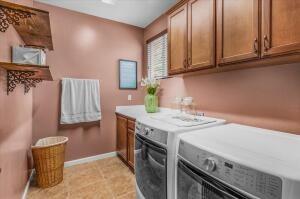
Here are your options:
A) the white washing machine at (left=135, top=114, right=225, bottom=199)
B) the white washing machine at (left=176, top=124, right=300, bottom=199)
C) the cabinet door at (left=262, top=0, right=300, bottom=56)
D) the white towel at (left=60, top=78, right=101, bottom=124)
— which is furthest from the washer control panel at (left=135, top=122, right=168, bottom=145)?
the white towel at (left=60, top=78, right=101, bottom=124)

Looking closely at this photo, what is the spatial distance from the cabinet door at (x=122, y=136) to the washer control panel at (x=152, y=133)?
0.96 m

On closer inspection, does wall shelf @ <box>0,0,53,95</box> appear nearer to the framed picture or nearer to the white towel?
the white towel

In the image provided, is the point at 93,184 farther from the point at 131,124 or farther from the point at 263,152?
the point at 263,152

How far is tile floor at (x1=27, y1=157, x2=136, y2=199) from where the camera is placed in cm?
182

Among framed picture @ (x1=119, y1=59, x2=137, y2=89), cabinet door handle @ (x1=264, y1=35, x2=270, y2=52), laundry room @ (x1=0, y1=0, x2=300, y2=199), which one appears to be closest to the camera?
laundry room @ (x1=0, y1=0, x2=300, y2=199)

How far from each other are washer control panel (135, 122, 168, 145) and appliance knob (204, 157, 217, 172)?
1.30ft

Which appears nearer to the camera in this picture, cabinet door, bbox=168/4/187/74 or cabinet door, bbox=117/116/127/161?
cabinet door, bbox=168/4/187/74

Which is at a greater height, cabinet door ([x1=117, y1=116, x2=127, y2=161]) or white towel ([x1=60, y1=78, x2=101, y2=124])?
white towel ([x1=60, y1=78, x2=101, y2=124])

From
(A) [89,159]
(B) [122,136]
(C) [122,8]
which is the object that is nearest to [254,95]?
(B) [122,136]

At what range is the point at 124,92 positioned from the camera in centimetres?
299

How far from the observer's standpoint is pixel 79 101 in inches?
99.2

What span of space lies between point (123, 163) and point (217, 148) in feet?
7.07

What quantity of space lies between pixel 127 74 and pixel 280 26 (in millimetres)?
2397

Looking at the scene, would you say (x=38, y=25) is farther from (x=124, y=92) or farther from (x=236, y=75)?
(x=124, y=92)
